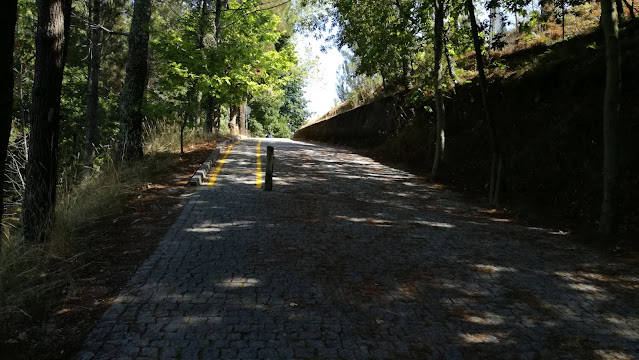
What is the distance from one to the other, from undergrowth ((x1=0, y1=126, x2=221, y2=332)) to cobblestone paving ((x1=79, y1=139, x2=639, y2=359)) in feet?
2.44

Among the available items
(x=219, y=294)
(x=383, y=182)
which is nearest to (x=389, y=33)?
(x=383, y=182)

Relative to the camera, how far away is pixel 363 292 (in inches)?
182

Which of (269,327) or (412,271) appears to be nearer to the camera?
(269,327)

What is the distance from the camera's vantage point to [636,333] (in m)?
3.98

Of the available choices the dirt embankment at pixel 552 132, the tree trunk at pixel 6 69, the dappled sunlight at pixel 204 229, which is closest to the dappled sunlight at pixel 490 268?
the dirt embankment at pixel 552 132

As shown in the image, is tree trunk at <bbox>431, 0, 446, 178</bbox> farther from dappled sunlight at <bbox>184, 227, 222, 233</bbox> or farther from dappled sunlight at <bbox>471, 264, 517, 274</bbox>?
dappled sunlight at <bbox>184, 227, 222, 233</bbox>

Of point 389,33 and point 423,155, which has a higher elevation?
point 389,33

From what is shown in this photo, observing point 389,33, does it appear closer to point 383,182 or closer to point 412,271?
point 383,182

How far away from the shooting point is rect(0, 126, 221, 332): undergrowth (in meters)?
4.07

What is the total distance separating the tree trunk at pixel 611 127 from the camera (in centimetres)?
669

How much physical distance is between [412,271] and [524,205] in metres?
4.78

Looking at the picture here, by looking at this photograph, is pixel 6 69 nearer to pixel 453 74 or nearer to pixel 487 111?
pixel 487 111

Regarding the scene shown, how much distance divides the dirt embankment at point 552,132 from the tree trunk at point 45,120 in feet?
26.4

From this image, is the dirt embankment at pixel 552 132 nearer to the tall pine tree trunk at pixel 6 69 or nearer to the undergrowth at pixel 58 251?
the undergrowth at pixel 58 251
